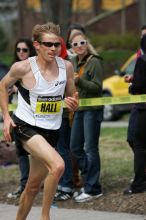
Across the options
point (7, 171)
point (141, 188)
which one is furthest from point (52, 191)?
point (7, 171)

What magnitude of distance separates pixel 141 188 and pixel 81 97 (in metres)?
1.24

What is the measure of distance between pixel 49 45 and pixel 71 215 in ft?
6.36

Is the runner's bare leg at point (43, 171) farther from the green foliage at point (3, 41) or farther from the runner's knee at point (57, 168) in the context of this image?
the green foliage at point (3, 41)

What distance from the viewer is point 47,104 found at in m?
6.33

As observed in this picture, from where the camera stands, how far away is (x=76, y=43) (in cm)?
787

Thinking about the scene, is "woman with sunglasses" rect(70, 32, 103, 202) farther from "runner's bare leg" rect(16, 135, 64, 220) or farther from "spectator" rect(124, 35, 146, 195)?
"runner's bare leg" rect(16, 135, 64, 220)

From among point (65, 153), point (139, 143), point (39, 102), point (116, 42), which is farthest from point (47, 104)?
point (116, 42)

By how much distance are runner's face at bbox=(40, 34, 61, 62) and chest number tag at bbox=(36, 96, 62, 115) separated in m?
0.36

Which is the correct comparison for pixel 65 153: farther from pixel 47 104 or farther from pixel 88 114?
pixel 47 104

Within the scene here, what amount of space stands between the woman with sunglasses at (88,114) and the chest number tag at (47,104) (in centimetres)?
126

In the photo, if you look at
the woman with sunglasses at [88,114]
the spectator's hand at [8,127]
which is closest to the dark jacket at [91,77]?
the woman with sunglasses at [88,114]

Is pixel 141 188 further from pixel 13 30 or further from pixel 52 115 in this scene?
pixel 13 30

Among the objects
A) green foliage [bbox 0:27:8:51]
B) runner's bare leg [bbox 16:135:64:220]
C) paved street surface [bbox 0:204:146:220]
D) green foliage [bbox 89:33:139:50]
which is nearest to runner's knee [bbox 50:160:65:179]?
runner's bare leg [bbox 16:135:64:220]

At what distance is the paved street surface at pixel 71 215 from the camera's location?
275 inches
